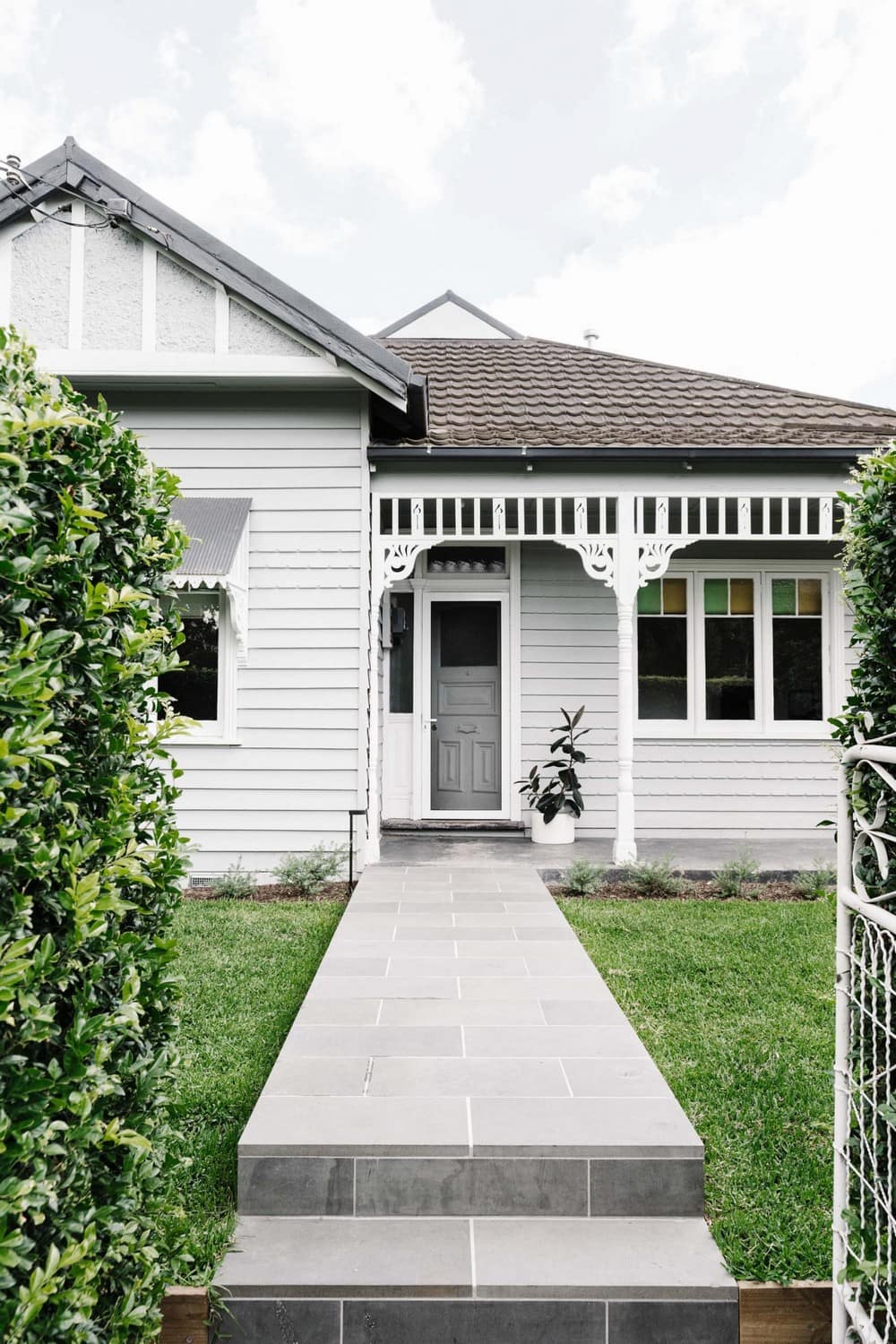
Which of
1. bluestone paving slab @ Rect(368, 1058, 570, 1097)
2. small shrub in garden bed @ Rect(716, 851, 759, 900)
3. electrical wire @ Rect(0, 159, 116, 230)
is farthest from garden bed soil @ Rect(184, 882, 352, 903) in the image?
electrical wire @ Rect(0, 159, 116, 230)

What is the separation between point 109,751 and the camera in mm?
1763

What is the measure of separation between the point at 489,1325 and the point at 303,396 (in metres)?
6.54

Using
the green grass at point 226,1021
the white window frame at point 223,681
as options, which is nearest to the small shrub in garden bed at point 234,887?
the green grass at point 226,1021

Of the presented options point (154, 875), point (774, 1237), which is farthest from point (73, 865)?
point (774, 1237)

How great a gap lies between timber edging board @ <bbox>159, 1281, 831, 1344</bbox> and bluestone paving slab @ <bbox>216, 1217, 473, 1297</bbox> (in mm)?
103

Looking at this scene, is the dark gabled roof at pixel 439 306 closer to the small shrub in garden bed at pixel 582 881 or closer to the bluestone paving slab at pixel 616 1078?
the small shrub in garden bed at pixel 582 881

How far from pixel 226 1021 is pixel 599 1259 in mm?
2173

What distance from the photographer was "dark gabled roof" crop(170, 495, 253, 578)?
6.62m

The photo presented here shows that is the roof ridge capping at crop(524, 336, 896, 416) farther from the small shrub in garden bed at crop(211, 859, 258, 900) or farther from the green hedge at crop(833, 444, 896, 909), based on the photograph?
the green hedge at crop(833, 444, 896, 909)

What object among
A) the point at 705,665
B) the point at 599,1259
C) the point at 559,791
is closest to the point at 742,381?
the point at 705,665

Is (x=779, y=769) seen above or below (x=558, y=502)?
below

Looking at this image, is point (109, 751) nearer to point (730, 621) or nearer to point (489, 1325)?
point (489, 1325)

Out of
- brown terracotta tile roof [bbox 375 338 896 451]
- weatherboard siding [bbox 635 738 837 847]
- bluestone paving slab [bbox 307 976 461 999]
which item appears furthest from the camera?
weatherboard siding [bbox 635 738 837 847]

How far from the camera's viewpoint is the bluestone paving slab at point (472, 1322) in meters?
2.25
